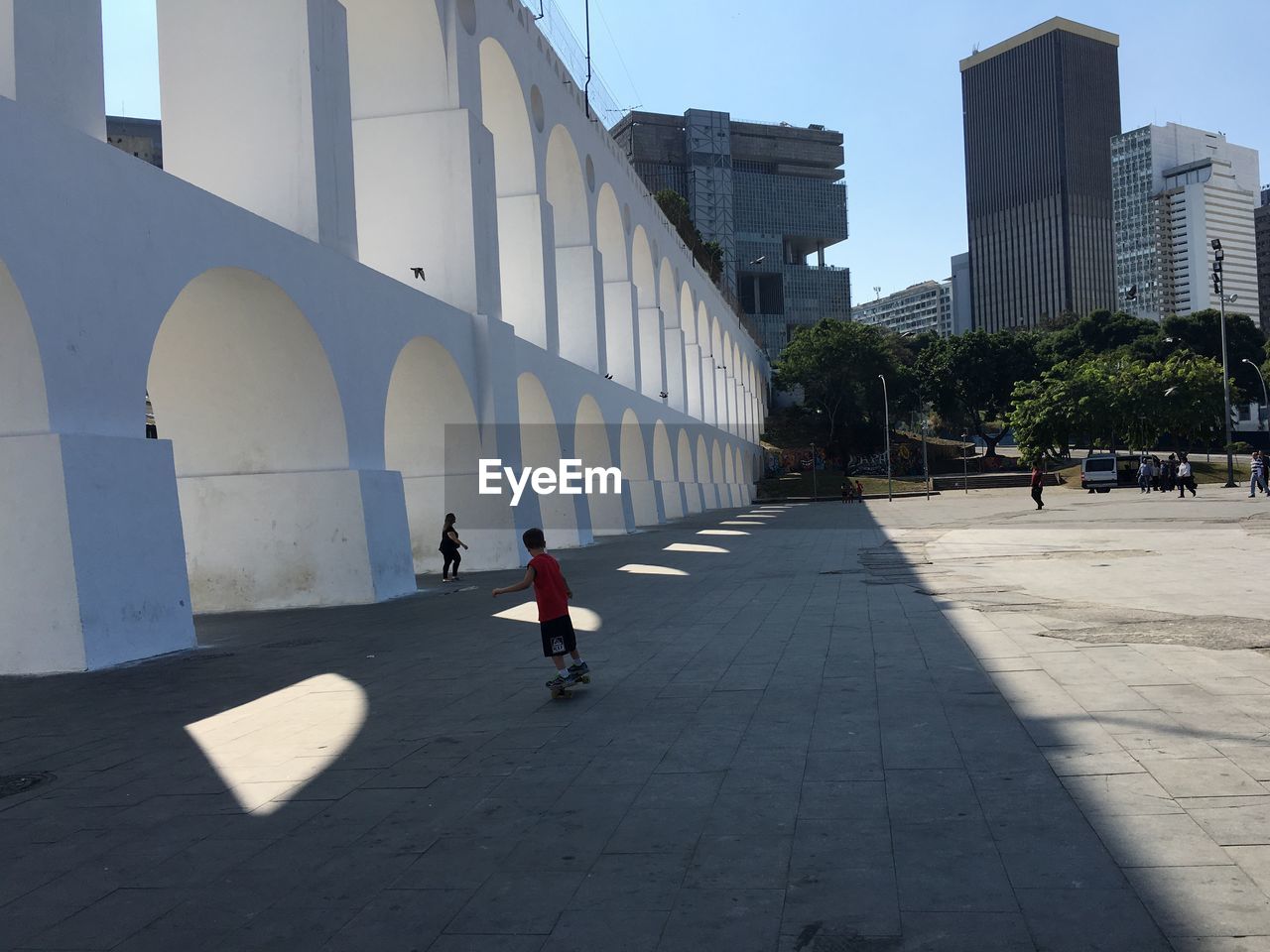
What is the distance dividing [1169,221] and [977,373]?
307ft

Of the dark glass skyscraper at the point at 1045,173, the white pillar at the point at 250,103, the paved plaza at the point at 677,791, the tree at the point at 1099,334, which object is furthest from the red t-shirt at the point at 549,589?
the dark glass skyscraper at the point at 1045,173

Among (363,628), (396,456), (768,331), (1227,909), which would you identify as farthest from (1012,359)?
(1227,909)

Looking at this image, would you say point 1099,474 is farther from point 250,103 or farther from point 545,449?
point 250,103

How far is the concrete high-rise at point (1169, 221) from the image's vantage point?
5984 inches

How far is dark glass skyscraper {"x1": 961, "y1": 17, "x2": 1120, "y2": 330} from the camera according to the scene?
497 ft

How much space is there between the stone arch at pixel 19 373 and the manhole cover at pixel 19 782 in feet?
Answer: 11.7

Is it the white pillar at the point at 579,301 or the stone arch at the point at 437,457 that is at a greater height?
the white pillar at the point at 579,301

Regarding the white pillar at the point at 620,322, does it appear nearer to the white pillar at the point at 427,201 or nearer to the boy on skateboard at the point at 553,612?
the white pillar at the point at 427,201

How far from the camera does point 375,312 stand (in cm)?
1378

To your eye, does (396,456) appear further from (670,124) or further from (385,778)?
(670,124)

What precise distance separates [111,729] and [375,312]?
27.3 ft

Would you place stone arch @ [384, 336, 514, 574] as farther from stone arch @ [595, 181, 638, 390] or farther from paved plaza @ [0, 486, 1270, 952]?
stone arch @ [595, 181, 638, 390]

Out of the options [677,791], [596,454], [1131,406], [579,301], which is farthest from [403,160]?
[1131,406]

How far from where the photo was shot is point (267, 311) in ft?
39.2
